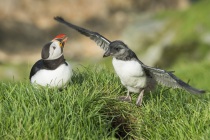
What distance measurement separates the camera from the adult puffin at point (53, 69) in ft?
18.2

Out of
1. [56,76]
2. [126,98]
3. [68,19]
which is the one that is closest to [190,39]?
[68,19]

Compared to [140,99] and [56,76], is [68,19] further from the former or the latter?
[56,76]

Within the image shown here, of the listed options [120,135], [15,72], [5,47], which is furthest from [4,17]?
[120,135]

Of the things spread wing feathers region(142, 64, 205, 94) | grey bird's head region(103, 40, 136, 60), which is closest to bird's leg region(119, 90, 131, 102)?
spread wing feathers region(142, 64, 205, 94)

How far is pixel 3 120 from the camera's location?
522 centimetres

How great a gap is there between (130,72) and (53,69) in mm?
777

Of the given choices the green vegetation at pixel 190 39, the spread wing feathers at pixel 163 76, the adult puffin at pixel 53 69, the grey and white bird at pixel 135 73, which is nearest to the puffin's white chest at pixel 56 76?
the adult puffin at pixel 53 69

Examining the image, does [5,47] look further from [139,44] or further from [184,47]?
[184,47]

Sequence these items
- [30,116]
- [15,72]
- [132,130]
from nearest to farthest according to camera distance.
Answer: [30,116] → [132,130] → [15,72]

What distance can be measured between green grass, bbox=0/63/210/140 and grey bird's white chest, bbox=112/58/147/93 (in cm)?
31

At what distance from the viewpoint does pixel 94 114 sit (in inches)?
215

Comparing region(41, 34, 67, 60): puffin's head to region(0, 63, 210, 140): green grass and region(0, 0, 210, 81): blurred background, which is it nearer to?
region(0, 63, 210, 140): green grass

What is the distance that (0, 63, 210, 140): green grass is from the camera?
16.9 ft

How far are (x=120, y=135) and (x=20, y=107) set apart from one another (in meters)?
1.17
